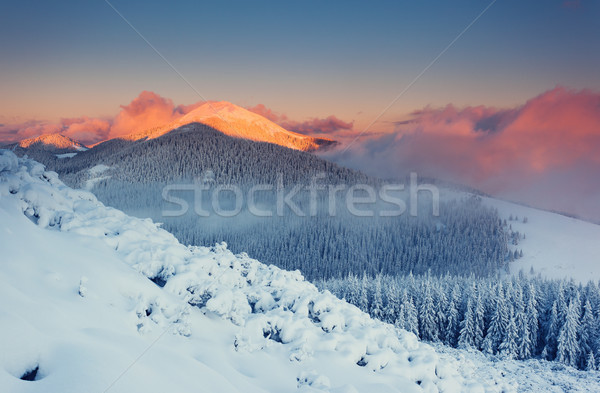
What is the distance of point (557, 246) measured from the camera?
137 meters

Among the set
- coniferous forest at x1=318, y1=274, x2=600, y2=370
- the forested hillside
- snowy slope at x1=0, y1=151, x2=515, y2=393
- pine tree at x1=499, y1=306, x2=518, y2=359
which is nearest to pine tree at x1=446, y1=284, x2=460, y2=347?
coniferous forest at x1=318, y1=274, x2=600, y2=370

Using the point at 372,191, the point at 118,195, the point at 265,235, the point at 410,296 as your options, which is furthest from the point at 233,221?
the point at 410,296

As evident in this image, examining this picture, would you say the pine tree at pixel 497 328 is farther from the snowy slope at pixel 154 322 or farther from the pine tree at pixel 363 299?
the snowy slope at pixel 154 322

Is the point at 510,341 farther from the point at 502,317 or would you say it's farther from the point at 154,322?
the point at 154,322

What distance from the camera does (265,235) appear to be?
133000mm

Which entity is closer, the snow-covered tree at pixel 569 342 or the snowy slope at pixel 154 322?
the snowy slope at pixel 154 322

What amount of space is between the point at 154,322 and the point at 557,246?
173m

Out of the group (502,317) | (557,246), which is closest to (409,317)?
(502,317)

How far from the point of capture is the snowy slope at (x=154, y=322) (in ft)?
15.1

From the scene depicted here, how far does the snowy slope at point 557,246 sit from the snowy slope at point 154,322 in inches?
5237

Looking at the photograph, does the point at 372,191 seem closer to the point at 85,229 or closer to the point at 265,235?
the point at 265,235

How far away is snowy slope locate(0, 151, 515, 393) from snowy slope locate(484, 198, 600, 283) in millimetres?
133024

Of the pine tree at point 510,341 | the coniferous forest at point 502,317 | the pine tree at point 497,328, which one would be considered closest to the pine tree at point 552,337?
the coniferous forest at point 502,317

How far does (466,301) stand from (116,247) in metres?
47.0
